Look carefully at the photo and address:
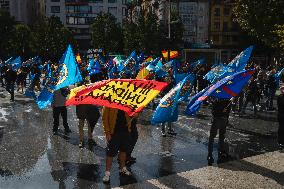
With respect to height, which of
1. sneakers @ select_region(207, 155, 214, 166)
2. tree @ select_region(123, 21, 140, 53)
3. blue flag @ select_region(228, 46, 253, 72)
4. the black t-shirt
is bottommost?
sneakers @ select_region(207, 155, 214, 166)

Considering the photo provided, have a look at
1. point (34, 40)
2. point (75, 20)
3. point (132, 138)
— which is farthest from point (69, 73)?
point (75, 20)

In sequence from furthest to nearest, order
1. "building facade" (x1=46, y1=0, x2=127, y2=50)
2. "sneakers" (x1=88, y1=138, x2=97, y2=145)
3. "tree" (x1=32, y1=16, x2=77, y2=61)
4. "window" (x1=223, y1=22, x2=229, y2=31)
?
1. "building facade" (x1=46, y1=0, x2=127, y2=50)
2. "window" (x1=223, y1=22, x2=229, y2=31)
3. "tree" (x1=32, y1=16, x2=77, y2=61)
4. "sneakers" (x1=88, y1=138, x2=97, y2=145)

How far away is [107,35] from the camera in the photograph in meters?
60.7

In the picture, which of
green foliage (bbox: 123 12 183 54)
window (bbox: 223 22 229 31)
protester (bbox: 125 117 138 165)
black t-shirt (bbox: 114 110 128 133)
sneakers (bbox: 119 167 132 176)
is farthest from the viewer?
window (bbox: 223 22 229 31)

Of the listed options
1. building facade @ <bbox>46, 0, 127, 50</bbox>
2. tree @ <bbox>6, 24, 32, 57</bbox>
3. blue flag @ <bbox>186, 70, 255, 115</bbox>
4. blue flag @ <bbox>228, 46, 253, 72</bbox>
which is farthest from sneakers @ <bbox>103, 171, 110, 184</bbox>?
building facade @ <bbox>46, 0, 127, 50</bbox>

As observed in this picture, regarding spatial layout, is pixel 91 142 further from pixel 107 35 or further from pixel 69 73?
pixel 107 35

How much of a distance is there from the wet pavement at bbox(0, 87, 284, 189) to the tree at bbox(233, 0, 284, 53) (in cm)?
1181

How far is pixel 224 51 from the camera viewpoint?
221ft

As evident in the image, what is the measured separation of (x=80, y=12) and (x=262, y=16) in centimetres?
7844

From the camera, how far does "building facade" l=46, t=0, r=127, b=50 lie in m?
96.9

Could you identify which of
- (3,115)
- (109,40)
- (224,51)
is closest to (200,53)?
(224,51)

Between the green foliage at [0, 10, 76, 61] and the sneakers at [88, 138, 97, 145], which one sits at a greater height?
the green foliage at [0, 10, 76, 61]

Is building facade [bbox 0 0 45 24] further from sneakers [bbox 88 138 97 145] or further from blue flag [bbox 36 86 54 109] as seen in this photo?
sneakers [bbox 88 138 97 145]

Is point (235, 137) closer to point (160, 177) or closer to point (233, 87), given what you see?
point (233, 87)
